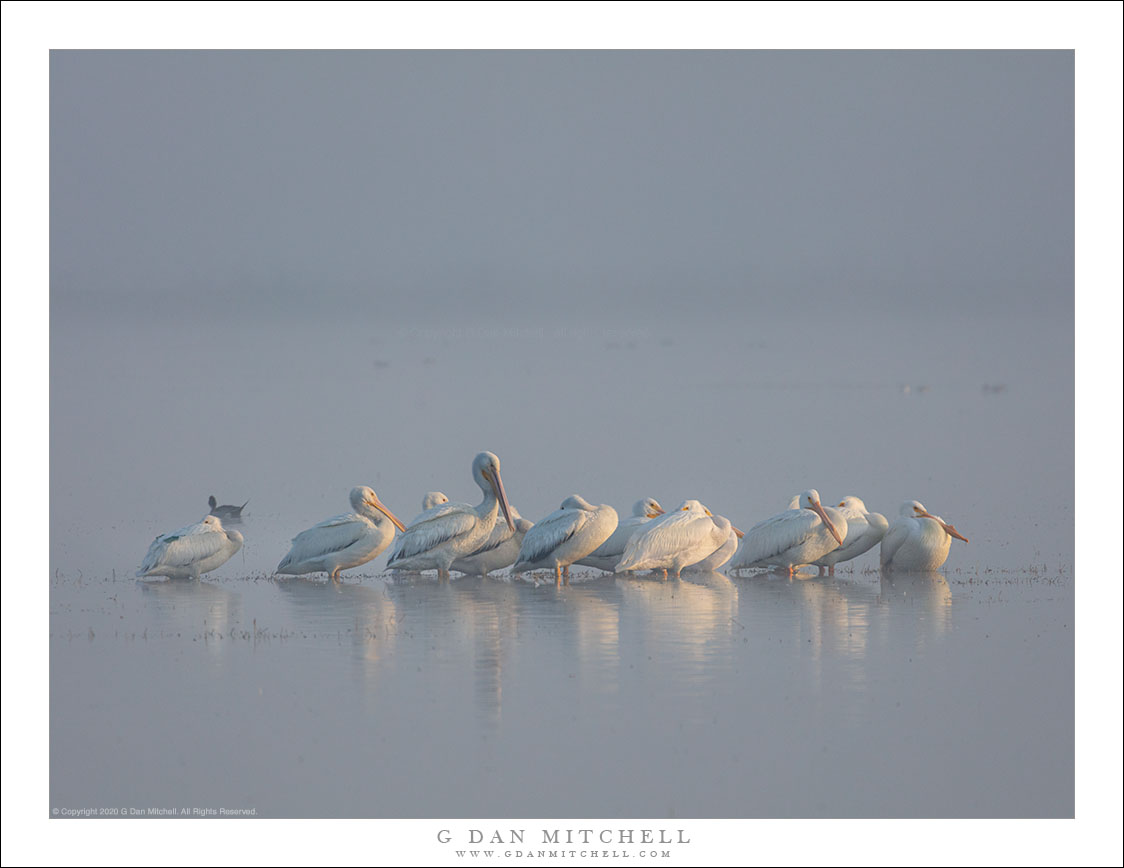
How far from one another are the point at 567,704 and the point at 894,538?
183 inches

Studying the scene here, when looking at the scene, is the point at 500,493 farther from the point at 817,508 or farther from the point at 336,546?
the point at 817,508

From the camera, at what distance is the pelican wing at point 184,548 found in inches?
477

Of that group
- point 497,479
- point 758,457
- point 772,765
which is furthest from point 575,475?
point 772,765

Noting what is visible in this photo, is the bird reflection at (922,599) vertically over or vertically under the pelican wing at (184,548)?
under

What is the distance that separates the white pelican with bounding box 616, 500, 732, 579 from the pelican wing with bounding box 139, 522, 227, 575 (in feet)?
9.89

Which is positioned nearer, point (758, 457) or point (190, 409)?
point (758, 457)

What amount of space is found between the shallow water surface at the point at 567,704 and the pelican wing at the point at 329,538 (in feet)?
2.43

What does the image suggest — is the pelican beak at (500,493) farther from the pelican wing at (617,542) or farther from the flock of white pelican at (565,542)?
the pelican wing at (617,542)

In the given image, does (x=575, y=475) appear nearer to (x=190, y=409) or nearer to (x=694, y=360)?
(x=190, y=409)

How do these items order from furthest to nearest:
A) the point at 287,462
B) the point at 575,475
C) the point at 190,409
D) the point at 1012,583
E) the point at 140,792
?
the point at 190,409 < the point at 287,462 < the point at 575,475 < the point at 1012,583 < the point at 140,792

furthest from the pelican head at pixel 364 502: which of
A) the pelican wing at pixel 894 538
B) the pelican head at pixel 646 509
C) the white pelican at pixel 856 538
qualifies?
the pelican wing at pixel 894 538

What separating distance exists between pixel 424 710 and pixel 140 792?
1528mm

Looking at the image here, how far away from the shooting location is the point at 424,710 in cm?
863

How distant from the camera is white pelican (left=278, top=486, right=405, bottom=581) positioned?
12383 mm
